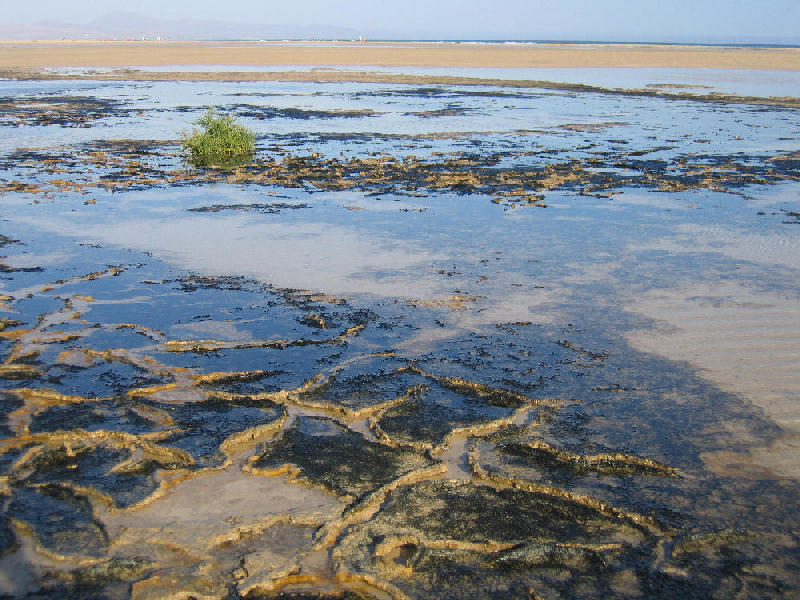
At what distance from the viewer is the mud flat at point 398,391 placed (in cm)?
353

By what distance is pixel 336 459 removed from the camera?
4.42m

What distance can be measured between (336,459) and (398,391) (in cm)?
98

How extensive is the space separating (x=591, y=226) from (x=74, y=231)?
6.89 m

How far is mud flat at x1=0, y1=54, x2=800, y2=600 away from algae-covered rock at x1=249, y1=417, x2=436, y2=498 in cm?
2

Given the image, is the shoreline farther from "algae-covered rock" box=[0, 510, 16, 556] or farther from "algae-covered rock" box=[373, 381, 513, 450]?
"algae-covered rock" box=[0, 510, 16, 556]

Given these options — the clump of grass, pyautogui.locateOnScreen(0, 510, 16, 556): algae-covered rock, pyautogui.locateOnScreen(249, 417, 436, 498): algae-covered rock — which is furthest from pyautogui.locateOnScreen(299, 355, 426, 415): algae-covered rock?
the clump of grass

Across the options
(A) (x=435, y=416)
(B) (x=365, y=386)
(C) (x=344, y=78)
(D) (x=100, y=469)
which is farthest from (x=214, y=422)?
(C) (x=344, y=78)

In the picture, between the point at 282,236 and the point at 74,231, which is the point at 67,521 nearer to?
the point at 282,236

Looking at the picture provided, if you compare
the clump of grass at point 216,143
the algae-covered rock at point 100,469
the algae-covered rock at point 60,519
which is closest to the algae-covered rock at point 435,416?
the algae-covered rock at point 100,469

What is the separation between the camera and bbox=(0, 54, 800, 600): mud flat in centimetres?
353

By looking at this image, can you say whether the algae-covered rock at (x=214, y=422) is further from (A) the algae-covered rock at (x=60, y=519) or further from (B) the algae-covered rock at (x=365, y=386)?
(A) the algae-covered rock at (x=60, y=519)

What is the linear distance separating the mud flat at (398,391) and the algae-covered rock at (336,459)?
0.7 inches

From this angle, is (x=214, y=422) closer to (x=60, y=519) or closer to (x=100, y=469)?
(x=100, y=469)

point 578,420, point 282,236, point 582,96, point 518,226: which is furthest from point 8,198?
point 582,96
